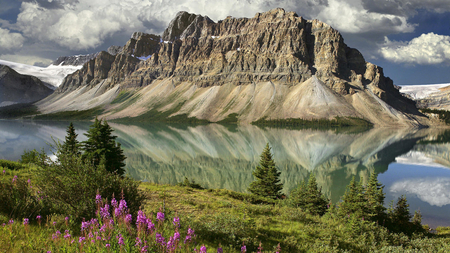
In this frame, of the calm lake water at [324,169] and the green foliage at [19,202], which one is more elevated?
the green foliage at [19,202]

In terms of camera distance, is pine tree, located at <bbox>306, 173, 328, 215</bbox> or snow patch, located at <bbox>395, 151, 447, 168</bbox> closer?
pine tree, located at <bbox>306, 173, 328, 215</bbox>

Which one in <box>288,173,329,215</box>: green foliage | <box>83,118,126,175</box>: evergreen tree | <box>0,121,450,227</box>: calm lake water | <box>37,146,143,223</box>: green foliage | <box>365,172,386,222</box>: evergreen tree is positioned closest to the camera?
<box>37,146,143,223</box>: green foliage

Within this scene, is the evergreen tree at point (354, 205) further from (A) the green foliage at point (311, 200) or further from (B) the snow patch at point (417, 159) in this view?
(B) the snow patch at point (417, 159)

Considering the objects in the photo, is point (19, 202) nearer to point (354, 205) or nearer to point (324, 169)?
point (354, 205)

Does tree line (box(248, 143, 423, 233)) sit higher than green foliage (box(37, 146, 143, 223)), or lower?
lower

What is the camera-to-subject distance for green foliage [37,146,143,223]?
7.56 m

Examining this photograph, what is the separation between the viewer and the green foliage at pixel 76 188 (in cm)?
756

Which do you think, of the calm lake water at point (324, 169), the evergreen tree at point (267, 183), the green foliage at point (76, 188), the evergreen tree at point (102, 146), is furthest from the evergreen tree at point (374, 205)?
the evergreen tree at point (102, 146)

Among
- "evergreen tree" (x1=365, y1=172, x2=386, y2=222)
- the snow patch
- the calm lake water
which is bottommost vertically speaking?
the calm lake water

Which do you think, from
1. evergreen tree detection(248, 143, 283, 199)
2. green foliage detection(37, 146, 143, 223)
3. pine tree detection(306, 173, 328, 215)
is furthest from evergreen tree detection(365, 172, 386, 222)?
green foliage detection(37, 146, 143, 223)

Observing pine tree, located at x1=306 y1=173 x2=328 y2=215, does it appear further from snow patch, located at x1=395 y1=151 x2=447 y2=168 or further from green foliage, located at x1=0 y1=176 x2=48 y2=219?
snow patch, located at x1=395 y1=151 x2=447 y2=168

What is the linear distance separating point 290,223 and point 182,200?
6.06 m

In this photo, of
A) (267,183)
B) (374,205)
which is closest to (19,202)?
(374,205)

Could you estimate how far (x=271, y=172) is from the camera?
86.7 feet
